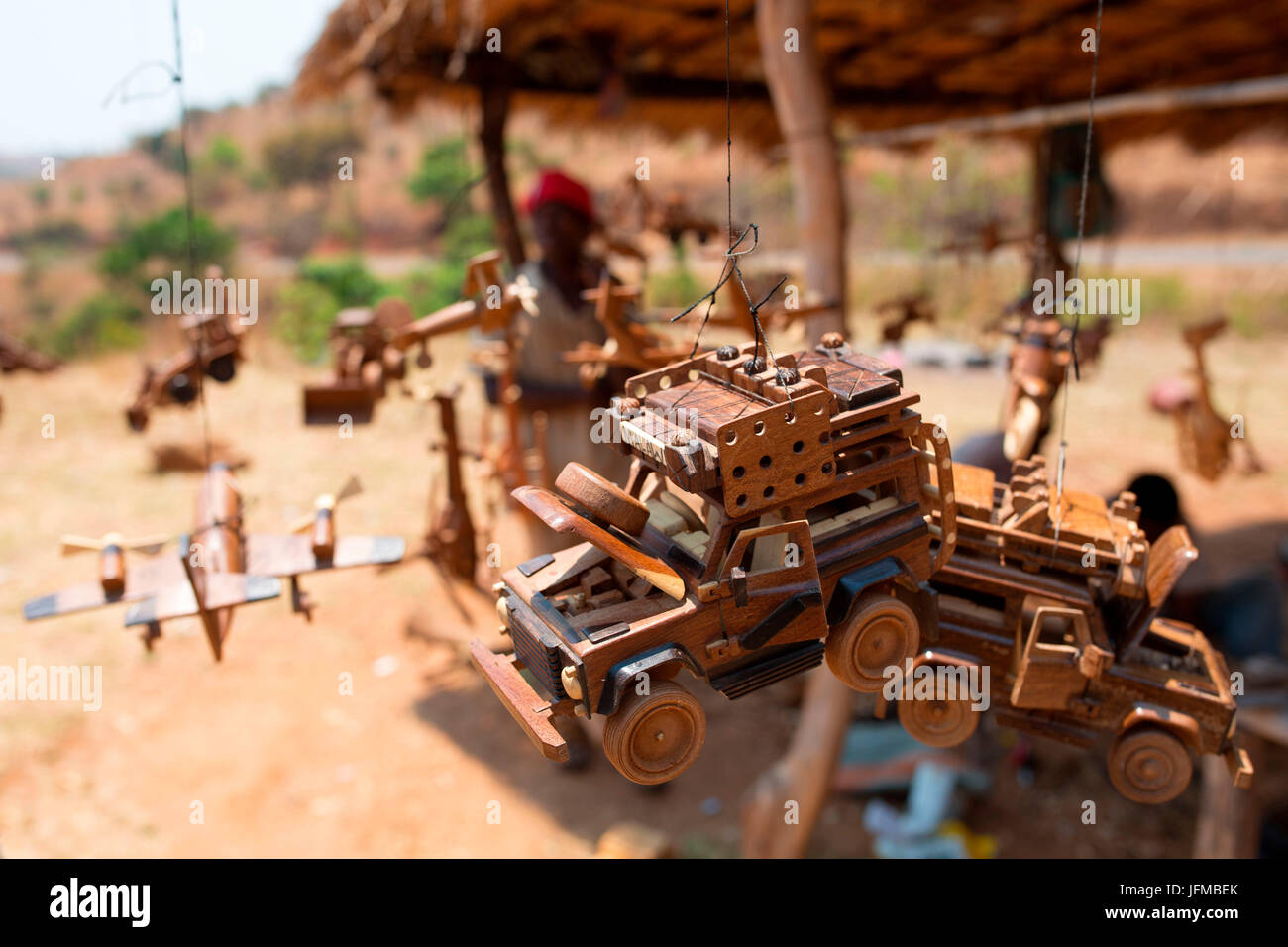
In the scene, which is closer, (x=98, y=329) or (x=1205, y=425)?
(x=1205, y=425)

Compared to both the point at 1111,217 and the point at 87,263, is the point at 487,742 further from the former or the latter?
the point at 87,263

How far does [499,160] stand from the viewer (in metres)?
5.47

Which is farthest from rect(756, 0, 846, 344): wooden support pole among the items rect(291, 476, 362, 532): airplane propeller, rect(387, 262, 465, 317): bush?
rect(387, 262, 465, 317): bush

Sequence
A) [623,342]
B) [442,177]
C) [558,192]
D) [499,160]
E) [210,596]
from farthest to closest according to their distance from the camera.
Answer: [442,177]
[499,160]
[558,192]
[623,342]
[210,596]

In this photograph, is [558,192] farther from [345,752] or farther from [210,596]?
[345,752]

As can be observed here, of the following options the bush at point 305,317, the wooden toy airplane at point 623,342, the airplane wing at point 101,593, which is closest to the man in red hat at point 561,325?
the wooden toy airplane at point 623,342

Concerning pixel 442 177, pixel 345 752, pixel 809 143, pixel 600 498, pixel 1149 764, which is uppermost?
pixel 442 177

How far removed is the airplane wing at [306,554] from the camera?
2.32m

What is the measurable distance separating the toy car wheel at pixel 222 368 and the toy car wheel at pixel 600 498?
1.96 m

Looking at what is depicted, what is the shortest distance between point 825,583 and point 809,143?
260 cm

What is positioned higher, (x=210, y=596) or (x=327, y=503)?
(x=327, y=503)

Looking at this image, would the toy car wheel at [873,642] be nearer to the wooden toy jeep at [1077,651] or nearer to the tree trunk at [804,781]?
the wooden toy jeep at [1077,651]

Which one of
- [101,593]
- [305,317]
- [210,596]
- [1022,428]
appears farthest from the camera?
[305,317]

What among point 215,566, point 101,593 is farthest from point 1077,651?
point 101,593
